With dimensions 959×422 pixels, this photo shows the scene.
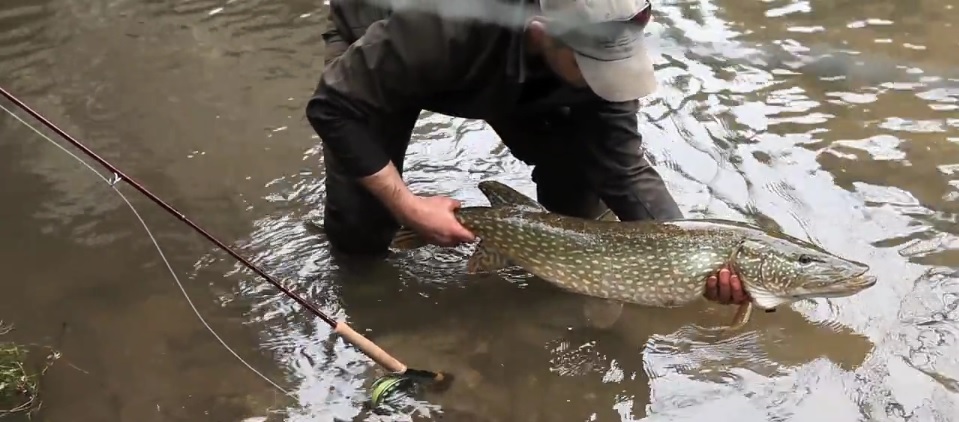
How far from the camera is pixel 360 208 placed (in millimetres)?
3486

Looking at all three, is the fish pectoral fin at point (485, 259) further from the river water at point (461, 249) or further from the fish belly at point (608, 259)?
the river water at point (461, 249)

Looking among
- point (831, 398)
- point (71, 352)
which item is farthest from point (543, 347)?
point (71, 352)

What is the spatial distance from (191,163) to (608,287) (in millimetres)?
2308

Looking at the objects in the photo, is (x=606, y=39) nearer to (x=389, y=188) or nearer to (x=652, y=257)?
(x=652, y=257)

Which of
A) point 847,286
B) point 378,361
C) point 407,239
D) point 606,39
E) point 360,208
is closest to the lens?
point 606,39

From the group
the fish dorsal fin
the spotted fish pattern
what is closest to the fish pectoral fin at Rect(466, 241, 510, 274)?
the spotted fish pattern

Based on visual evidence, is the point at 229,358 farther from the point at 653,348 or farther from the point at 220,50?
the point at 220,50

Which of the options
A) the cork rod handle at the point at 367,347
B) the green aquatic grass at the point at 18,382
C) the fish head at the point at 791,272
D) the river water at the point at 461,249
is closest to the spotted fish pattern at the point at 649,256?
the fish head at the point at 791,272

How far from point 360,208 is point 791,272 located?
161 cm

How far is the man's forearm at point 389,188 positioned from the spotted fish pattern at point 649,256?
222 millimetres

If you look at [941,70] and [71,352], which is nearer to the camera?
[71,352]

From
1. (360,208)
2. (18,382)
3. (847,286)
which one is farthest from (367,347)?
(847,286)

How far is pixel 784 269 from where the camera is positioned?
118 inches

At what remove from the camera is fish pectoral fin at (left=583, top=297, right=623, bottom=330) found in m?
3.41
